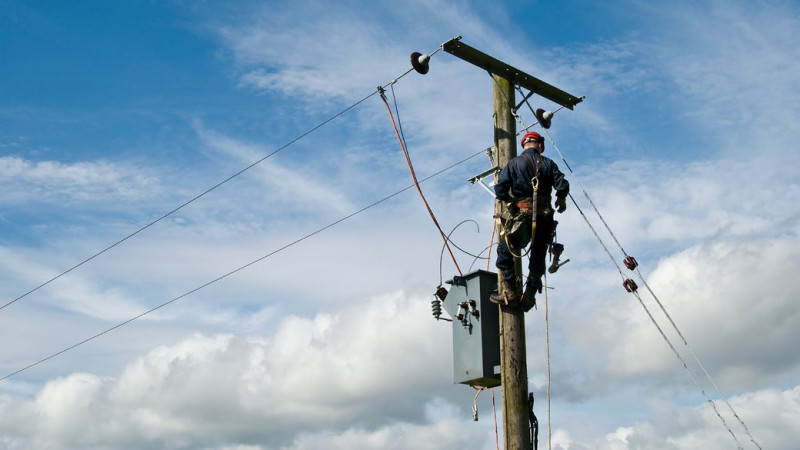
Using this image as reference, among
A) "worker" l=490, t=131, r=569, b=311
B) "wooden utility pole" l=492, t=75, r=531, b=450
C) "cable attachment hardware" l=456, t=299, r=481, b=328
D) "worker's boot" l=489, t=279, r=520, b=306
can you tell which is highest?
"worker" l=490, t=131, r=569, b=311

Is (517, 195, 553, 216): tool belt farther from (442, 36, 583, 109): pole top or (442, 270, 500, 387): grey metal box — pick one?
(442, 36, 583, 109): pole top

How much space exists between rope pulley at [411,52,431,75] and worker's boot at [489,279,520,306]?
2.67 meters

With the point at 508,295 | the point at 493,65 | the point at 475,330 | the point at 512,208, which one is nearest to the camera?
the point at 508,295

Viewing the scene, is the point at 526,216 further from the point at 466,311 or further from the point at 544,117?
the point at 544,117

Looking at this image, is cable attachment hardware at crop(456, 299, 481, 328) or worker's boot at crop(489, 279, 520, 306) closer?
worker's boot at crop(489, 279, 520, 306)

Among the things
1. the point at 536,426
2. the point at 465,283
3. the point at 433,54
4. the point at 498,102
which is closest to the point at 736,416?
the point at 536,426

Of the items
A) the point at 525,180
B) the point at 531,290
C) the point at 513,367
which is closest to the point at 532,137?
the point at 525,180

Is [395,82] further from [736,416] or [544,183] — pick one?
[736,416]

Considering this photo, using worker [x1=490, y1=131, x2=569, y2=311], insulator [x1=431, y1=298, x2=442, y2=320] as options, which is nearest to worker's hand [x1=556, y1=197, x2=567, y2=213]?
worker [x1=490, y1=131, x2=569, y2=311]

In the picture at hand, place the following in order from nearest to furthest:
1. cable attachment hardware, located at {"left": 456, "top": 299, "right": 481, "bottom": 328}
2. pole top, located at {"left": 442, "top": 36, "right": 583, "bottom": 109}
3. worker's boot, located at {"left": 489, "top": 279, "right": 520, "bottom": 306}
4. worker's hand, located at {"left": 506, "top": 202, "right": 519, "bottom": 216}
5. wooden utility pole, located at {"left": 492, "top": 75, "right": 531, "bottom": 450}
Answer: wooden utility pole, located at {"left": 492, "top": 75, "right": 531, "bottom": 450}
worker's boot, located at {"left": 489, "top": 279, "right": 520, "bottom": 306}
worker's hand, located at {"left": 506, "top": 202, "right": 519, "bottom": 216}
cable attachment hardware, located at {"left": 456, "top": 299, "right": 481, "bottom": 328}
pole top, located at {"left": 442, "top": 36, "right": 583, "bottom": 109}

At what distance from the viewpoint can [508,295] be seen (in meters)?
7.96

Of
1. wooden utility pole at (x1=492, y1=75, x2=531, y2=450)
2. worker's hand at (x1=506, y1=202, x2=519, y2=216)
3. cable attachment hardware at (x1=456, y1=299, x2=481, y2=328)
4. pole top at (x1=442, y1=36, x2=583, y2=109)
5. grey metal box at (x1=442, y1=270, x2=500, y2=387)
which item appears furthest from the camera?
pole top at (x1=442, y1=36, x2=583, y2=109)

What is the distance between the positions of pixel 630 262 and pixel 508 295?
2.23 metres

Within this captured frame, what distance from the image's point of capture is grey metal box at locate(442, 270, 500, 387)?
8.41 meters
